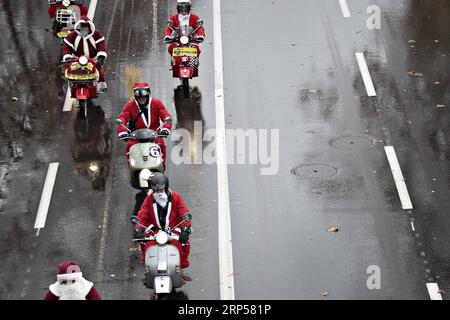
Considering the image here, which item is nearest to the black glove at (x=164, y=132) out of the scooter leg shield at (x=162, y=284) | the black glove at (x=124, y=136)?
the black glove at (x=124, y=136)

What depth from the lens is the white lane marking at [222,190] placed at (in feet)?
65.1

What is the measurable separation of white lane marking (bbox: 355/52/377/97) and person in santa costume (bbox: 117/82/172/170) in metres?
5.12

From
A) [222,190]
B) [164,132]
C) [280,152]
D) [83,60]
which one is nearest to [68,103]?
[83,60]

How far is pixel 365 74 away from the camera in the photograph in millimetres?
26812

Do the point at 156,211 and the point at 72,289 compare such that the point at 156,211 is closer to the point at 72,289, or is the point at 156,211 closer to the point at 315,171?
the point at 72,289

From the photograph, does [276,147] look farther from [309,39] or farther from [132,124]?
[309,39]

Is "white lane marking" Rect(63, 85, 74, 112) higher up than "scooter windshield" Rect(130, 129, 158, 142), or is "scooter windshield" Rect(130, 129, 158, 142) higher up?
"white lane marking" Rect(63, 85, 74, 112)

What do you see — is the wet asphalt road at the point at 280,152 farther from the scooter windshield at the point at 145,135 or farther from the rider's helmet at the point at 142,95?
the rider's helmet at the point at 142,95

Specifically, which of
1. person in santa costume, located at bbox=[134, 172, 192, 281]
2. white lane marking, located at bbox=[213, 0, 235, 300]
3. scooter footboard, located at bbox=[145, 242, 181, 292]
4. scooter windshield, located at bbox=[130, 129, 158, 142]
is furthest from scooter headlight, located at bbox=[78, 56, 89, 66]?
scooter footboard, located at bbox=[145, 242, 181, 292]

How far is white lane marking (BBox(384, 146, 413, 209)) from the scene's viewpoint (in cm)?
2185

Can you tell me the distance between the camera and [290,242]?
20.8 metres

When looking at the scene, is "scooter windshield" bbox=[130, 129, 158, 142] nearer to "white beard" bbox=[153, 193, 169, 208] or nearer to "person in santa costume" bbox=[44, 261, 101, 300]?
"white beard" bbox=[153, 193, 169, 208]

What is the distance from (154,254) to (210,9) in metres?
12.8

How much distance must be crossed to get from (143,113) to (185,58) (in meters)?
3.40
